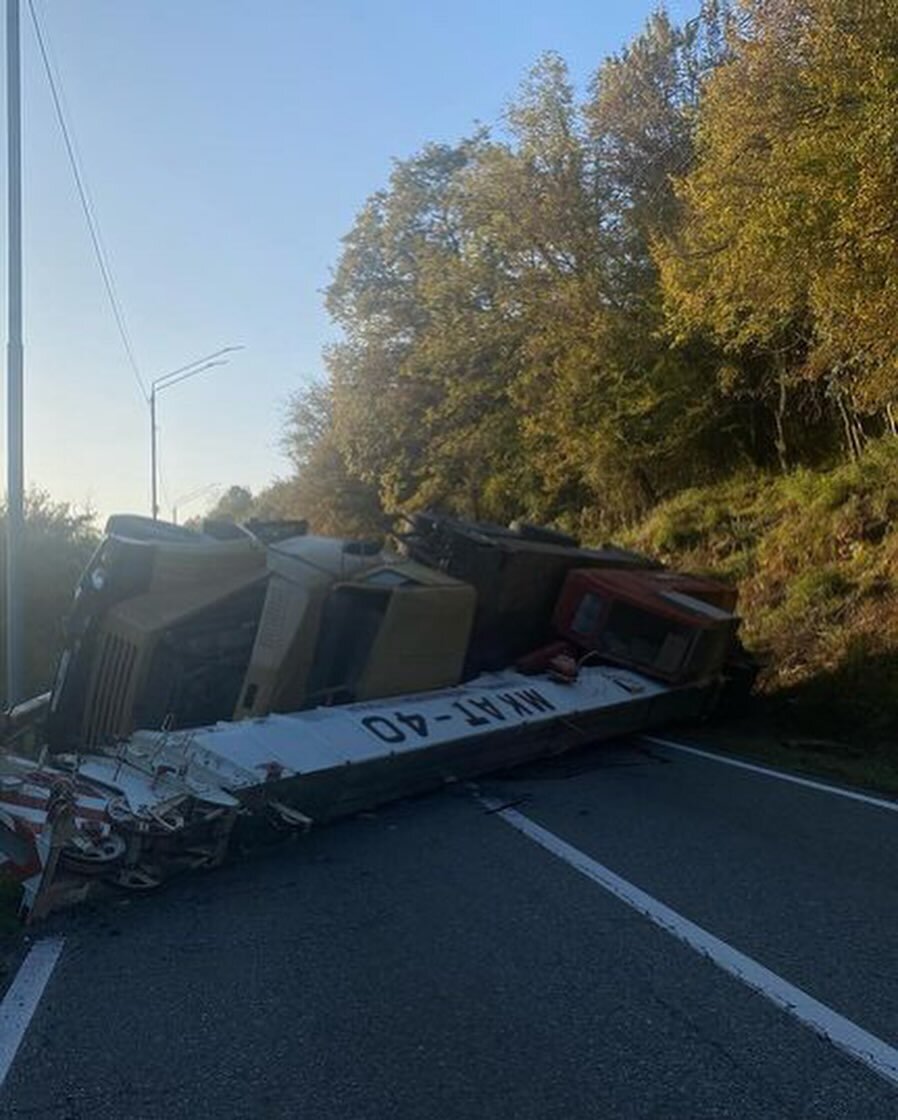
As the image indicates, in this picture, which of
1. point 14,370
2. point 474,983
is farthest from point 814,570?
point 474,983

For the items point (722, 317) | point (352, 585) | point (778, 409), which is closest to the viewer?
point (352, 585)

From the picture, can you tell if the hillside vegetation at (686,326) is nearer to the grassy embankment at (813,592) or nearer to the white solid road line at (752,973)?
the grassy embankment at (813,592)

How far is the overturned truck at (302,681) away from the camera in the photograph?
6.55 metres

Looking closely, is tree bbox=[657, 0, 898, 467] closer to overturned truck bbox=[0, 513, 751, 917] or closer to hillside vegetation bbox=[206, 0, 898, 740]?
hillside vegetation bbox=[206, 0, 898, 740]

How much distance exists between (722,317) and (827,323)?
2195 millimetres

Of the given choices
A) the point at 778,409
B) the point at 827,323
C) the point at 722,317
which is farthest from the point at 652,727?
the point at 778,409

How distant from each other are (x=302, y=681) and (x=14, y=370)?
26.1 feet

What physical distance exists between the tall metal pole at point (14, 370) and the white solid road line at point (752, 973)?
927 centimetres

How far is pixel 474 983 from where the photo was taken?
5156 mm

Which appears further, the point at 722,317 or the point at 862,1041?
the point at 722,317

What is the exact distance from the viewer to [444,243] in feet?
125

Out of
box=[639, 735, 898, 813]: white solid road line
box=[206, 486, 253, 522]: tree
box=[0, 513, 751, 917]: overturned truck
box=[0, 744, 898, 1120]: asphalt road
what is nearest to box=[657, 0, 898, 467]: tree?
box=[0, 513, 751, 917]: overturned truck

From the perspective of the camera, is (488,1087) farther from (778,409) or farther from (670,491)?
(670,491)

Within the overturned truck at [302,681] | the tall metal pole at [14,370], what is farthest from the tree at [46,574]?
the overturned truck at [302,681]
